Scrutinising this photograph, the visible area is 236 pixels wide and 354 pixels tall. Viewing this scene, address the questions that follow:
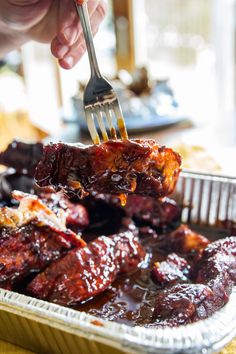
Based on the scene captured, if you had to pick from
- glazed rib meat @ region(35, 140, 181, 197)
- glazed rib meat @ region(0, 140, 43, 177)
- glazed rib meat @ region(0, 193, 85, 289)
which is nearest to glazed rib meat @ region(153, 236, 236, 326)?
glazed rib meat @ region(35, 140, 181, 197)

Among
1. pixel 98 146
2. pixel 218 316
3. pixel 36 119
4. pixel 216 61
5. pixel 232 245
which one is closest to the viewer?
pixel 218 316

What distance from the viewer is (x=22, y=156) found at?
6.98 ft

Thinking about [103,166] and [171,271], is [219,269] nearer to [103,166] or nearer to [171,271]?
[171,271]

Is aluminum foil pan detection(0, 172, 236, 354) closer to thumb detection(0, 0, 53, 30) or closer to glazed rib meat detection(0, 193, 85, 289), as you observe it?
glazed rib meat detection(0, 193, 85, 289)

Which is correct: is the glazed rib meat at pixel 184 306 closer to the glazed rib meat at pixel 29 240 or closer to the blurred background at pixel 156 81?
the glazed rib meat at pixel 29 240

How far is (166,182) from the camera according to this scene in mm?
1498

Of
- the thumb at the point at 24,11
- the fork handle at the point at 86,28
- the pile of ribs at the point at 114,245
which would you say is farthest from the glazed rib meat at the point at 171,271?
the thumb at the point at 24,11

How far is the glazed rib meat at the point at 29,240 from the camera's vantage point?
5.25ft

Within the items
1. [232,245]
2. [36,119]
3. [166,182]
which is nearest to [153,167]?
[166,182]

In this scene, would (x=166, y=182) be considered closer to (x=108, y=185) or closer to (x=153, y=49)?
(x=108, y=185)

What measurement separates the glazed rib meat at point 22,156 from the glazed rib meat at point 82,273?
574mm

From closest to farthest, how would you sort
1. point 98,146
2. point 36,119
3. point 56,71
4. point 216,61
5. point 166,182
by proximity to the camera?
point 98,146, point 166,182, point 36,119, point 216,61, point 56,71

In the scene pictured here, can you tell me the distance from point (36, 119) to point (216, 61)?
2490 millimetres

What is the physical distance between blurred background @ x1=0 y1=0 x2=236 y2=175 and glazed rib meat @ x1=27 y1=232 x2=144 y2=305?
927 mm
